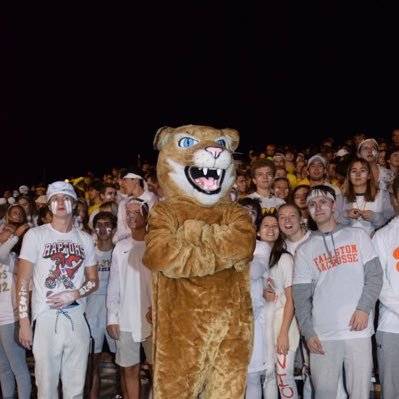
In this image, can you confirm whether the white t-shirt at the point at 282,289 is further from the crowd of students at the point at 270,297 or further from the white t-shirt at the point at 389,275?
the white t-shirt at the point at 389,275

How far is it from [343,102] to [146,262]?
11516 mm

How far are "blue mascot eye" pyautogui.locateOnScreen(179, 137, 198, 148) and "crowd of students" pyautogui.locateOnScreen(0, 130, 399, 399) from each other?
1.23m

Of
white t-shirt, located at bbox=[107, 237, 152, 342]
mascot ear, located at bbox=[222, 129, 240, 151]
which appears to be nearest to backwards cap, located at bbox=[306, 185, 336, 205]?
mascot ear, located at bbox=[222, 129, 240, 151]

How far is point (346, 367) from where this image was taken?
12.9ft

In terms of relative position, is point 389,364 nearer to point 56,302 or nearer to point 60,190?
point 56,302

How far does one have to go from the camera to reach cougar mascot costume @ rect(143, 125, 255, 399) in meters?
3.13

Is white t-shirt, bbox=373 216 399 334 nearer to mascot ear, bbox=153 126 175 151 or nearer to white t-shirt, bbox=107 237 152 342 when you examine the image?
mascot ear, bbox=153 126 175 151

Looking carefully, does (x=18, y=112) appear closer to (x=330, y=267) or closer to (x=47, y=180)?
(x=47, y=180)

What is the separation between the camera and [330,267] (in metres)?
4.06

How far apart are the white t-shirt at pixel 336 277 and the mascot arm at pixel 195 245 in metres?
1.00

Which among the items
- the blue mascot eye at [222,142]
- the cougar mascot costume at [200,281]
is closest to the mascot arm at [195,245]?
the cougar mascot costume at [200,281]

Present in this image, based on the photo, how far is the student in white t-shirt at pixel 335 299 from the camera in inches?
154

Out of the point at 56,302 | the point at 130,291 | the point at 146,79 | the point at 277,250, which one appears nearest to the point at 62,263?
the point at 56,302

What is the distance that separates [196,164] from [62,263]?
146cm
